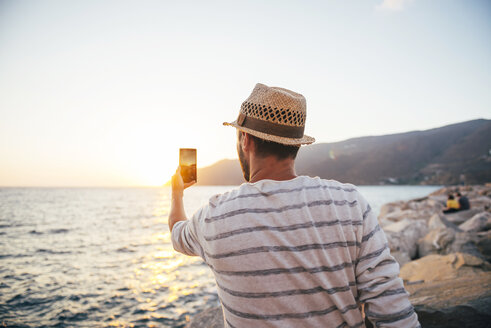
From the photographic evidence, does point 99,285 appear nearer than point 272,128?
No

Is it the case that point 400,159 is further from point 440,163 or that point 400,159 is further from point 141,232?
point 141,232

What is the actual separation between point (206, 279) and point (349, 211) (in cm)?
852

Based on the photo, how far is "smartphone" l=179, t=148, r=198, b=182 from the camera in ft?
6.95

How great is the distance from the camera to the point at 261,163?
4.96 ft

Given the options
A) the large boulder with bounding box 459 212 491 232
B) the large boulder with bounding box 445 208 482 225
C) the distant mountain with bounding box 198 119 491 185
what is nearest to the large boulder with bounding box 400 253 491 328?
the large boulder with bounding box 459 212 491 232

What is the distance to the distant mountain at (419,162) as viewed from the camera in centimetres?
9550

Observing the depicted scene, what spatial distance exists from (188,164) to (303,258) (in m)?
1.22

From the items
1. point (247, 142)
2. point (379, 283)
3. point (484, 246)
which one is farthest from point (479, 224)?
point (247, 142)

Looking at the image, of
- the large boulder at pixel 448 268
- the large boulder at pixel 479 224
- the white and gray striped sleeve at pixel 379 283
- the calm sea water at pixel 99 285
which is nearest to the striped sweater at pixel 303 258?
the white and gray striped sleeve at pixel 379 283

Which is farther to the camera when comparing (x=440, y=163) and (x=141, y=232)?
(x=440, y=163)

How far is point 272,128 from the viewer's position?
1.46 m

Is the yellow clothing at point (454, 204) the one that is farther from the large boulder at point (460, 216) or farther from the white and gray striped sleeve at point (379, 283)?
the white and gray striped sleeve at point (379, 283)

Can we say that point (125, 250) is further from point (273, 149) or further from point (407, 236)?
point (273, 149)

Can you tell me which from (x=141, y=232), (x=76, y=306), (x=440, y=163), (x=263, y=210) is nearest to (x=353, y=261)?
(x=263, y=210)
